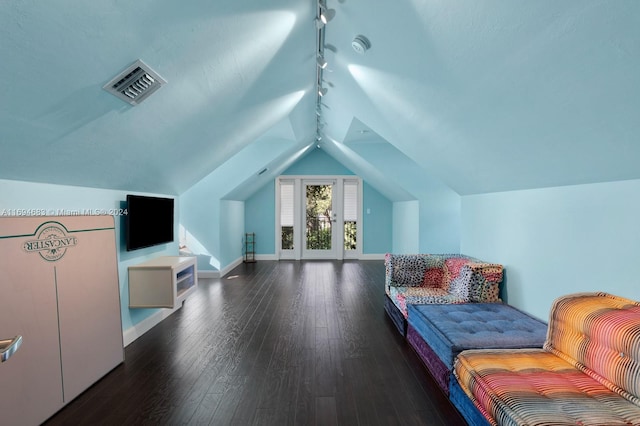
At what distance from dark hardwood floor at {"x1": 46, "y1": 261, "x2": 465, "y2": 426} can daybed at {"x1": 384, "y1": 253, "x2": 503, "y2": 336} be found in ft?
1.09

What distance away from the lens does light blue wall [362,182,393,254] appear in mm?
7855

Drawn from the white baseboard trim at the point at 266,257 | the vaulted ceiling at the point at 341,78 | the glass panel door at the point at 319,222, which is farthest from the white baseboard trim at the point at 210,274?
the vaulted ceiling at the point at 341,78

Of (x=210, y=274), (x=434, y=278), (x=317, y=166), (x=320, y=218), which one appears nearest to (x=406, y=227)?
(x=320, y=218)

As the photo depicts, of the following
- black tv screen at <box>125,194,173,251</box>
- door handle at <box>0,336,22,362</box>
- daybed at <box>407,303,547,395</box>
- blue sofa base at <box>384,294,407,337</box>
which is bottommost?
blue sofa base at <box>384,294,407,337</box>

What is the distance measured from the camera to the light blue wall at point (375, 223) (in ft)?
25.8

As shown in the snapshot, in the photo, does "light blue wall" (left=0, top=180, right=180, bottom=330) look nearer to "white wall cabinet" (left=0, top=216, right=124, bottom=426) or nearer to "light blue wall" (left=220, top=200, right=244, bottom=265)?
"white wall cabinet" (left=0, top=216, right=124, bottom=426)

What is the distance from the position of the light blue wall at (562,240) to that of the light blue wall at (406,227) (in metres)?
2.25

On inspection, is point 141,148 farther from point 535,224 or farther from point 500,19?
point 535,224

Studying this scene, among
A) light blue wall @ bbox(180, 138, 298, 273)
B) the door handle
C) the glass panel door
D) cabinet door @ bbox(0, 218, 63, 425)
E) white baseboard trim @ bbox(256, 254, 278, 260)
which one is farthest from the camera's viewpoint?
the glass panel door

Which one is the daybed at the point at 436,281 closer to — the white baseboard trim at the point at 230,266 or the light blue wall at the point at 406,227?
the light blue wall at the point at 406,227

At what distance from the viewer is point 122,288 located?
305 centimetres

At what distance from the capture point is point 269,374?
2490 mm

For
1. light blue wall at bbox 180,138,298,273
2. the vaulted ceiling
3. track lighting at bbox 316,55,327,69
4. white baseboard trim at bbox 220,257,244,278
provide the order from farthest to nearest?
white baseboard trim at bbox 220,257,244,278 < light blue wall at bbox 180,138,298,273 < track lighting at bbox 316,55,327,69 < the vaulted ceiling

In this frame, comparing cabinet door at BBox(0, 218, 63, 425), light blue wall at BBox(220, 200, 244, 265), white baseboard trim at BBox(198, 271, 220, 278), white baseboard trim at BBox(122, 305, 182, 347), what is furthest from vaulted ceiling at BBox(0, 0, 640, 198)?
white baseboard trim at BBox(198, 271, 220, 278)
